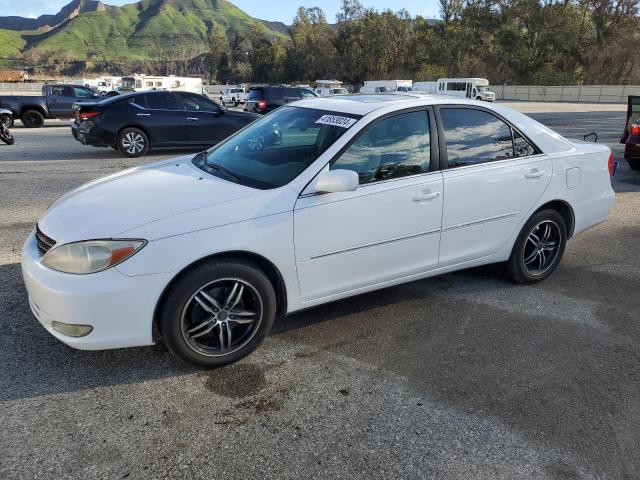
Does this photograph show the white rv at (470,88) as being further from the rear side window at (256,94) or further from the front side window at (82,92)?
the front side window at (82,92)

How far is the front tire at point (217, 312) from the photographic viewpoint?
298cm

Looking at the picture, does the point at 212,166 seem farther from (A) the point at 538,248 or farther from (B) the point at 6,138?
(B) the point at 6,138

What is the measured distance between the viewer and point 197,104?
12.3m

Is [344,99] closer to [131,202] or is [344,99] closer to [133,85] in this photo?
[131,202]

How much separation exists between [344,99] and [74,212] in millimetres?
2198

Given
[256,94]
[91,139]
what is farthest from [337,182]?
[256,94]

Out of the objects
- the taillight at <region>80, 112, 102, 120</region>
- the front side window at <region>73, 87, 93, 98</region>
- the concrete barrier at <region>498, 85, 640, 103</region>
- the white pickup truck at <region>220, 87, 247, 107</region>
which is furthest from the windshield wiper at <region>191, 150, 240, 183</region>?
the concrete barrier at <region>498, 85, 640, 103</region>

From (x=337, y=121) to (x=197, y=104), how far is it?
9.33 metres

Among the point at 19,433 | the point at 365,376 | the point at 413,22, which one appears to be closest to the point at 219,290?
the point at 365,376

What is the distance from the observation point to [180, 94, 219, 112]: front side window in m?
12.2

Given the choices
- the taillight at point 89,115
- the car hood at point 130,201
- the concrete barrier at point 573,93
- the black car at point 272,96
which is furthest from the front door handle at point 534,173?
the concrete barrier at point 573,93

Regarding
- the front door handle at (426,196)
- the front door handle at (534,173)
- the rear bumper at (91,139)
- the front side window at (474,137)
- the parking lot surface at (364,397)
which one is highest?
the front side window at (474,137)

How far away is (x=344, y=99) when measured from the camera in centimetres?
423

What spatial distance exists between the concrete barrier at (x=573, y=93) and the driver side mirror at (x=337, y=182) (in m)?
60.8
